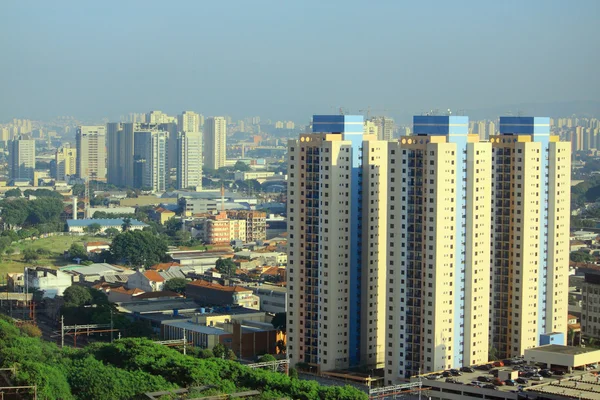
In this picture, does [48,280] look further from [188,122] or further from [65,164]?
[188,122]

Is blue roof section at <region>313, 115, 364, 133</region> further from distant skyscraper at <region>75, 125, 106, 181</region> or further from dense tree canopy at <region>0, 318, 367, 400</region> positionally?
distant skyscraper at <region>75, 125, 106, 181</region>

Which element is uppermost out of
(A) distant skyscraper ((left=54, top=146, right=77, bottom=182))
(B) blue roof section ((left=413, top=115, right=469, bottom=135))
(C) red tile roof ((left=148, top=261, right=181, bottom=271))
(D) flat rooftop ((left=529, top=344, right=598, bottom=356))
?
(B) blue roof section ((left=413, top=115, right=469, bottom=135))

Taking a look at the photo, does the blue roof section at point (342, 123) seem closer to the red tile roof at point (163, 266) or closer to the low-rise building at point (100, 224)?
the red tile roof at point (163, 266)

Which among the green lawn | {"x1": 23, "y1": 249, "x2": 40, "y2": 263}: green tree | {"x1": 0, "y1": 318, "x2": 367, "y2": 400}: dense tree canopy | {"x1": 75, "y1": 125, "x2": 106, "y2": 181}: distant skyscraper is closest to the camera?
{"x1": 0, "y1": 318, "x2": 367, "y2": 400}: dense tree canopy

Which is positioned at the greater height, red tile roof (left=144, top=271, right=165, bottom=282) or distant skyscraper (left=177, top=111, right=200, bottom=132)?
distant skyscraper (left=177, top=111, right=200, bottom=132)

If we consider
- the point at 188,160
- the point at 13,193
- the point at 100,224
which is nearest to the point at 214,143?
the point at 188,160

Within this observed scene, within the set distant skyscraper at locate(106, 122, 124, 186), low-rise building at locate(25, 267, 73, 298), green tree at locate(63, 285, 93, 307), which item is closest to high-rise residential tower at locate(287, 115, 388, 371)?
green tree at locate(63, 285, 93, 307)

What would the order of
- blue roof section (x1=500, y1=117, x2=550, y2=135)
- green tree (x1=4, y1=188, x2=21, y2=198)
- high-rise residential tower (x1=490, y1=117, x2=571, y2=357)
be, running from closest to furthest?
1. high-rise residential tower (x1=490, y1=117, x2=571, y2=357)
2. blue roof section (x1=500, y1=117, x2=550, y2=135)
3. green tree (x1=4, y1=188, x2=21, y2=198)
